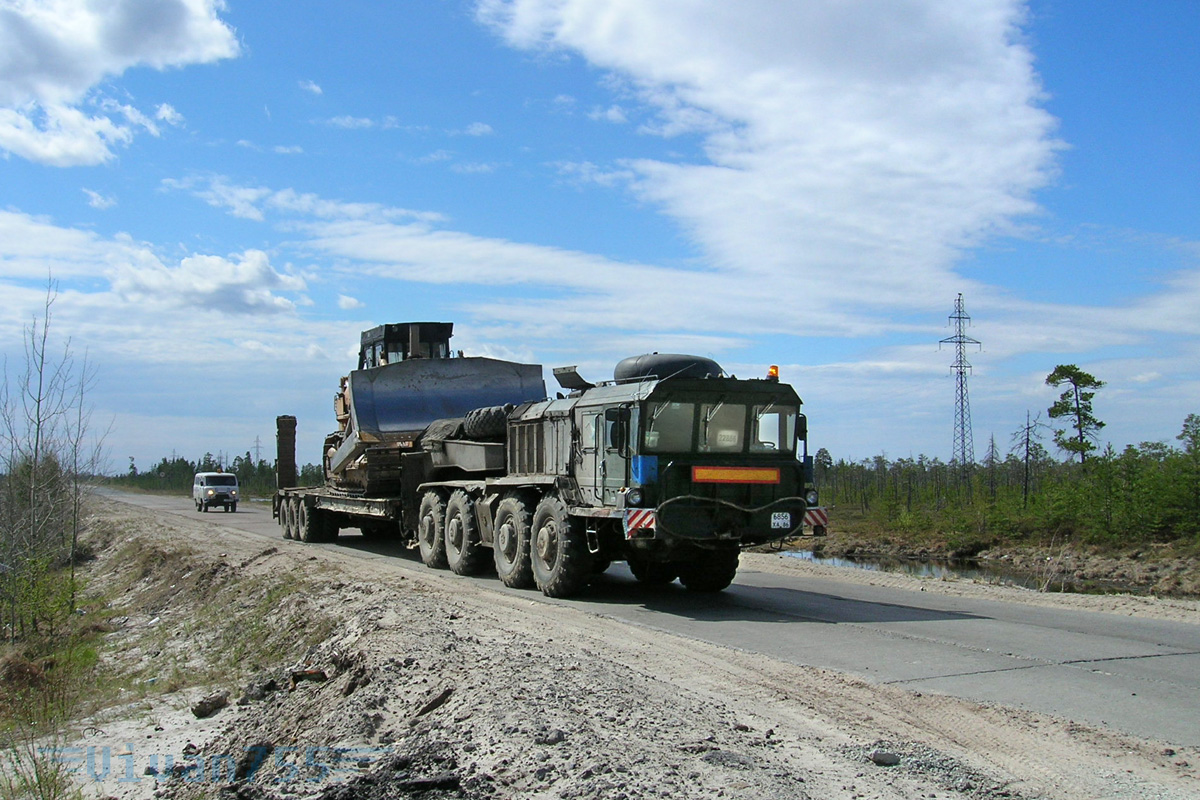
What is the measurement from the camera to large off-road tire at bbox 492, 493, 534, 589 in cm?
1330

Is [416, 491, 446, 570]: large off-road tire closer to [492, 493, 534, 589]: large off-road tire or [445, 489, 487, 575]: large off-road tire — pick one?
[445, 489, 487, 575]: large off-road tire

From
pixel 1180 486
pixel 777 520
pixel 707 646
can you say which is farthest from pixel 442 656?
pixel 1180 486

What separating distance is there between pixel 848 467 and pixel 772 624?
166 feet

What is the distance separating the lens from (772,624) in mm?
10555

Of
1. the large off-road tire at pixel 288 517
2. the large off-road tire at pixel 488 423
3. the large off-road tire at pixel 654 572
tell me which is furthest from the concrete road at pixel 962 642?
the large off-road tire at pixel 288 517

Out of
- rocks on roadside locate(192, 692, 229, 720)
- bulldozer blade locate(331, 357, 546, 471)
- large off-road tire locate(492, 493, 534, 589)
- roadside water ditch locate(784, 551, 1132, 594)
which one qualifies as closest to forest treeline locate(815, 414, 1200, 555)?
roadside water ditch locate(784, 551, 1132, 594)

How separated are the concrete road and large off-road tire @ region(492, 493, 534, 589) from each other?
27 cm

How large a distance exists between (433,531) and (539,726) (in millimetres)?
11147

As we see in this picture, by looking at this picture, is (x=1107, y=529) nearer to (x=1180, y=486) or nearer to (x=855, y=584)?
(x=1180, y=486)

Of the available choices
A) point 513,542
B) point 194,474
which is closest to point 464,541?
point 513,542

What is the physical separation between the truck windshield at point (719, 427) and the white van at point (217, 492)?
3643 cm

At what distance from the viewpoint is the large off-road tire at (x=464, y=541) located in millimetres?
15195

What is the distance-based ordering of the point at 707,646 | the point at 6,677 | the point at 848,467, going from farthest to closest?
the point at 848,467 → the point at 6,677 → the point at 707,646

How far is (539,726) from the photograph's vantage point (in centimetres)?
582
